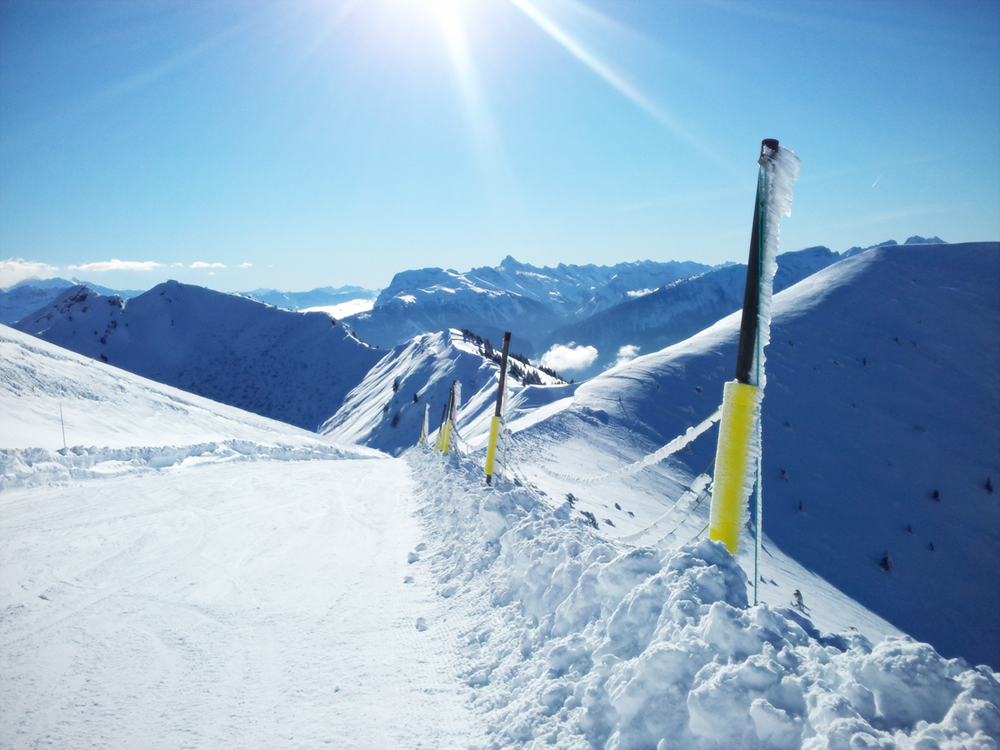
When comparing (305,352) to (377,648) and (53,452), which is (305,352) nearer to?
(53,452)

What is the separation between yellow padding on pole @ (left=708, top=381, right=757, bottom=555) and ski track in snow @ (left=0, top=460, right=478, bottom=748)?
2.77 metres

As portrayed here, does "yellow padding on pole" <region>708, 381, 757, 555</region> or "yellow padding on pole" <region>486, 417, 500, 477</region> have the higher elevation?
"yellow padding on pole" <region>708, 381, 757, 555</region>

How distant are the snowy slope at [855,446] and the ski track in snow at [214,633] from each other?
3.38m

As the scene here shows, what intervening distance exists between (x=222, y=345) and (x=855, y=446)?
11106 centimetres

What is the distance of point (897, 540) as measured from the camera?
76.3ft

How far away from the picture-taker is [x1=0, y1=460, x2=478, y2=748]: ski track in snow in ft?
12.1

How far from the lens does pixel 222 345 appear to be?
339 feet

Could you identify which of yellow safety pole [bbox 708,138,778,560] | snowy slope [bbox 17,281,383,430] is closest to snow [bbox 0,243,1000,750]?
yellow safety pole [bbox 708,138,778,560]

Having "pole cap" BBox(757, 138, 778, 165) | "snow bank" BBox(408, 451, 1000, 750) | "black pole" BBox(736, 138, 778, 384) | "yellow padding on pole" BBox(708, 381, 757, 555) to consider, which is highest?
Result: "pole cap" BBox(757, 138, 778, 165)

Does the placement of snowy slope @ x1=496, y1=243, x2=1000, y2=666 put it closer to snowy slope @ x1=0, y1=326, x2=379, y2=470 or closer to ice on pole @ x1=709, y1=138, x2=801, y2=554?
ice on pole @ x1=709, y1=138, x2=801, y2=554

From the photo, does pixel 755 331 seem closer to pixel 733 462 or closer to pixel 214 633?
pixel 733 462

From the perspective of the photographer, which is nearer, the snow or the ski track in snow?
the snow

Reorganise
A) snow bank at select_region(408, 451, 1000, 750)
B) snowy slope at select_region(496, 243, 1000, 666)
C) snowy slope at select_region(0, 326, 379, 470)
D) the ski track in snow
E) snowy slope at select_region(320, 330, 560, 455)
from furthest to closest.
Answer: snowy slope at select_region(320, 330, 560, 455) < snowy slope at select_region(496, 243, 1000, 666) < snowy slope at select_region(0, 326, 379, 470) < the ski track in snow < snow bank at select_region(408, 451, 1000, 750)

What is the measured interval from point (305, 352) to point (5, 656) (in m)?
98.8
